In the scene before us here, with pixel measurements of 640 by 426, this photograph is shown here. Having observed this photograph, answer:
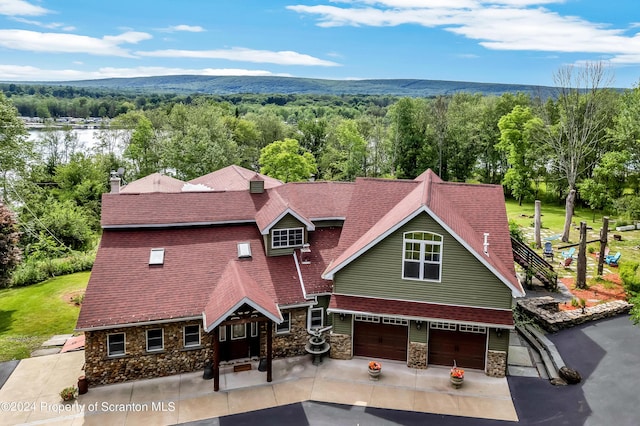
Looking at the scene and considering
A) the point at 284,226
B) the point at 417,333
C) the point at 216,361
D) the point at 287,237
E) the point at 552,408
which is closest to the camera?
the point at 552,408

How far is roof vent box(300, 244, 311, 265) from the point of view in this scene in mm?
21625

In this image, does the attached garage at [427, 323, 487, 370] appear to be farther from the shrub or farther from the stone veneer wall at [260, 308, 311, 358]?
the shrub

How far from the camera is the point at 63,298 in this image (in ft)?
89.7

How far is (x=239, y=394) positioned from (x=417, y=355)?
23.6 ft

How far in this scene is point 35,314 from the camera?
2539cm

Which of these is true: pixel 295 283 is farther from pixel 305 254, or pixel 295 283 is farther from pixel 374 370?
pixel 374 370

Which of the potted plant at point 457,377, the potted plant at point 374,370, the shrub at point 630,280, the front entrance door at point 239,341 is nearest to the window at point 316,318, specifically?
the front entrance door at point 239,341

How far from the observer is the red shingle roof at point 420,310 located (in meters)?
18.3

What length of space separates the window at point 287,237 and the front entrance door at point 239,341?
386 cm

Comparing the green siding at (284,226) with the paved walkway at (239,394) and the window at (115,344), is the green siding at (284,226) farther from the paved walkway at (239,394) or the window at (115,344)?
the window at (115,344)

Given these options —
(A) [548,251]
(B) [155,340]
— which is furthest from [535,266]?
(B) [155,340]

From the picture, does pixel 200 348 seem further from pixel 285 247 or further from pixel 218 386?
pixel 285 247

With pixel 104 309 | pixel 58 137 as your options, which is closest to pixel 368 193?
pixel 104 309

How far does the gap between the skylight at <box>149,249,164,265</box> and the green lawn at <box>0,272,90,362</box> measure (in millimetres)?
6913
